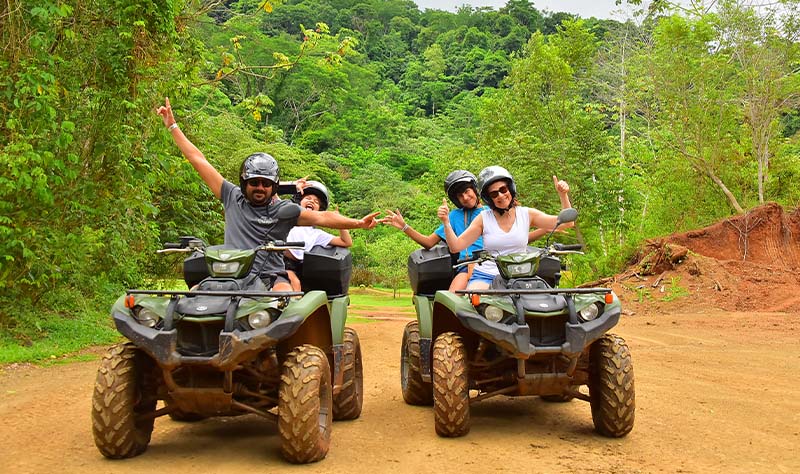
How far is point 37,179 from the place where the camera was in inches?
333

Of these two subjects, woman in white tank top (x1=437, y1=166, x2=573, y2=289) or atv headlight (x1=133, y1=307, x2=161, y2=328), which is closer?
atv headlight (x1=133, y1=307, x2=161, y2=328)

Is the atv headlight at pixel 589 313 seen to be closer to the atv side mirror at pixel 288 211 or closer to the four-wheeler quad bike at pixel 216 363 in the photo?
the four-wheeler quad bike at pixel 216 363

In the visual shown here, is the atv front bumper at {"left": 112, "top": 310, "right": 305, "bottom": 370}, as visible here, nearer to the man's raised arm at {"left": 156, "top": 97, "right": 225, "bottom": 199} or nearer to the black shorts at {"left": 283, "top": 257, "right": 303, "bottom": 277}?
the man's raised arm at {"left": 156, "top": 97, "right": 225, "bottom": 199}

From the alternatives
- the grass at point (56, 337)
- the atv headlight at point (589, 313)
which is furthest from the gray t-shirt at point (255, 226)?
the grass at point (56, 337)

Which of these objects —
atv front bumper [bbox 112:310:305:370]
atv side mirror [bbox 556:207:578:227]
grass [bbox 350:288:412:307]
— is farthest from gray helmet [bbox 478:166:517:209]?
grass [bbox 350:288:412:307]

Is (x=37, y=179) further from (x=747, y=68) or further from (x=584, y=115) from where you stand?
(x=584, y=115)

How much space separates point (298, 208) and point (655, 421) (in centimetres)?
316

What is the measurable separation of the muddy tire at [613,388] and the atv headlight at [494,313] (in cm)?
80

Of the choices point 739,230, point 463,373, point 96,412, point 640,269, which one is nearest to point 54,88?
point 96,412

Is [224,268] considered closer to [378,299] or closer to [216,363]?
[216,363]

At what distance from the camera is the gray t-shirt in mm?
5355

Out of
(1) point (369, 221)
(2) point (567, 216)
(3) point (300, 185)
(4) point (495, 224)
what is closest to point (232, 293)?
(1) point (369, 221)

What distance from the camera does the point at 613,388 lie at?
5234 mm

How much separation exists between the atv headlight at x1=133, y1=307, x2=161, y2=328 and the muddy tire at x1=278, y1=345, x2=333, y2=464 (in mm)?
777
